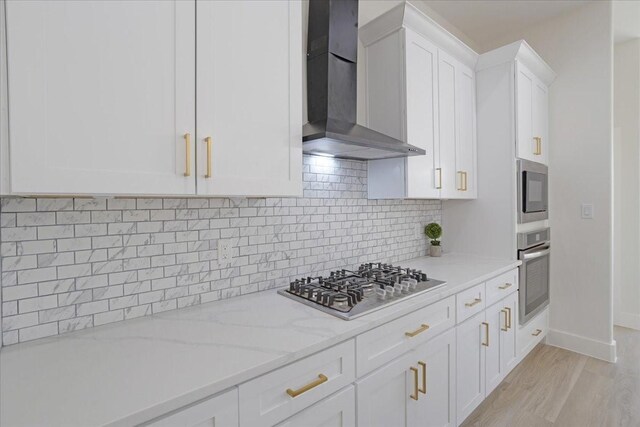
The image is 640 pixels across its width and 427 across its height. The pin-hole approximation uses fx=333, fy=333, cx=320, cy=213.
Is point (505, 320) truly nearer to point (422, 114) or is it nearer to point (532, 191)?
point (532, 191)

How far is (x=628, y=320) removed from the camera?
357 cm

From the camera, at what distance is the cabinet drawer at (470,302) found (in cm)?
181

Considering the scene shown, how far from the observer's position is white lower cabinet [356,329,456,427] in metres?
1.32

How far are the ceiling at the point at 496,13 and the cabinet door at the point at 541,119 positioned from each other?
1.99 feet

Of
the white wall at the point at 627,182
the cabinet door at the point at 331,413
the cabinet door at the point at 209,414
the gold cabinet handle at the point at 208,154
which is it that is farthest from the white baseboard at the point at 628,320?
the gold cabinet handle at the point at 208,154

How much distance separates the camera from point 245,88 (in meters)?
1.23

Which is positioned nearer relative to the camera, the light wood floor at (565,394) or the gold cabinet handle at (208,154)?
the gold cabinet handle at (208,154)

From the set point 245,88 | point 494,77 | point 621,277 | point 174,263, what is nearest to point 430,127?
point 494,77

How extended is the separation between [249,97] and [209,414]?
1.03 meters

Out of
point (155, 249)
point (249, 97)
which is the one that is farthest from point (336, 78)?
point (155, 249)

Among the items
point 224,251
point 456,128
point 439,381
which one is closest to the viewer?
point 224,251

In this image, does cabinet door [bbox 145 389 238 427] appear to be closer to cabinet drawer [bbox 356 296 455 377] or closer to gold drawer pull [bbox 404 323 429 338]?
cabinet drawer [bbox 356 296 455 377]

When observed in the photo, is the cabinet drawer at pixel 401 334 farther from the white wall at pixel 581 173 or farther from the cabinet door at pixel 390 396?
Result: the white wall at pixel 581 173

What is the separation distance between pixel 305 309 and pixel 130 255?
2.37 ft
